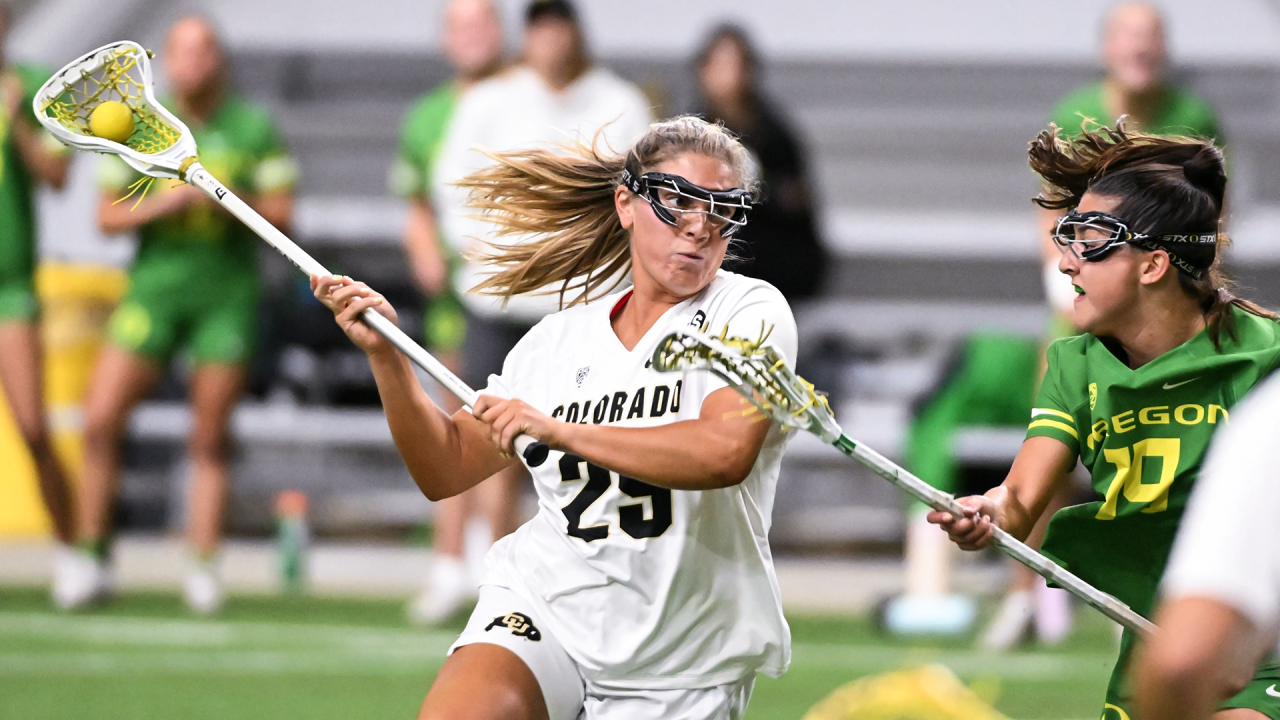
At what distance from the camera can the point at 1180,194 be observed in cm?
291

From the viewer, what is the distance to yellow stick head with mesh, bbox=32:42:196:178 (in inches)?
132

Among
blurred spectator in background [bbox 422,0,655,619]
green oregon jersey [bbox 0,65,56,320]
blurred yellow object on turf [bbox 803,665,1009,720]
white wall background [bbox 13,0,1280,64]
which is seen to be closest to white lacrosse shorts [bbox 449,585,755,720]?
blurred yellow object on turf [bbox 803,665,1009,720]

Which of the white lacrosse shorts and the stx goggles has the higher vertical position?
the stx goggles

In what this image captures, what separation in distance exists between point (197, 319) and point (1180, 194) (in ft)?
15.9

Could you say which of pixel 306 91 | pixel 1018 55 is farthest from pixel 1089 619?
pixel 306 91

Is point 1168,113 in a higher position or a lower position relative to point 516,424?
higher

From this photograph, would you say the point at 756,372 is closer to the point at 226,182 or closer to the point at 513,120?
the point at 513,120

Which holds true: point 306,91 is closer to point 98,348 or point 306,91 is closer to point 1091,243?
point 98,348

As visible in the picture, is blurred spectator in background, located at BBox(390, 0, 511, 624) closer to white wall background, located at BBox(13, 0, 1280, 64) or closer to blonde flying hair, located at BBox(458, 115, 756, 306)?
blonde flying hair, located at BBox(458, 115, 756, 306)

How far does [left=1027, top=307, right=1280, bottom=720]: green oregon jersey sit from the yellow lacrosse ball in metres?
1.90

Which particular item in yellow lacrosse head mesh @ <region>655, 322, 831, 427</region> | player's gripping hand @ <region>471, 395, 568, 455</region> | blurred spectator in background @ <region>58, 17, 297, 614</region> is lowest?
blurred spectator in background @ <region>58, 17, 297, 614</region>

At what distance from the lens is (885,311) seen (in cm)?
916

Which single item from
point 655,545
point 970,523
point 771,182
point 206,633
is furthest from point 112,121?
point 771,182

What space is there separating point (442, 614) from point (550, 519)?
3362mm
